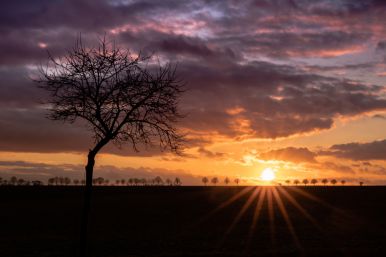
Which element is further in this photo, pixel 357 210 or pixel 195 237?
pixel 357 210

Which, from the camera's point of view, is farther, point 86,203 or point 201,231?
point 201,231

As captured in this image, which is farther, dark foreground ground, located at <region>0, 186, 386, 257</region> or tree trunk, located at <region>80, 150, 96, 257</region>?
dark foreground ground, located at <region>0, 186, 386, 257</region>

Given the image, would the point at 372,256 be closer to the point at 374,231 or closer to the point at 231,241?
the point at 231,241

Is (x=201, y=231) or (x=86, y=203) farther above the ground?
(x=86, y=203)

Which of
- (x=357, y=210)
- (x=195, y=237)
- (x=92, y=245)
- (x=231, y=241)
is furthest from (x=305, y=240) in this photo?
(x=357, y=210)

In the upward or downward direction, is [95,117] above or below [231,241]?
above

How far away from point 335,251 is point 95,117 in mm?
16646

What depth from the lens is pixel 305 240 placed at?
140 feet

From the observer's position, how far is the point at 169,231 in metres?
51.2

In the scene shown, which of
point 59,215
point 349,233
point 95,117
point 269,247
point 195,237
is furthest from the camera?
point 59,215

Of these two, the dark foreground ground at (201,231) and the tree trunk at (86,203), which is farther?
the dark foreground ground at (201,231)

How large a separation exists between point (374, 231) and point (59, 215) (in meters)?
40.6

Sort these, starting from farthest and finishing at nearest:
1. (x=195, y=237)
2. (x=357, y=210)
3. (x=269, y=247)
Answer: (x=357, y=210), (x=195, y=237), (x=269, y=247)

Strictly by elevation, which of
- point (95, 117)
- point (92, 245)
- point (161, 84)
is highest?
point (161, 84)
